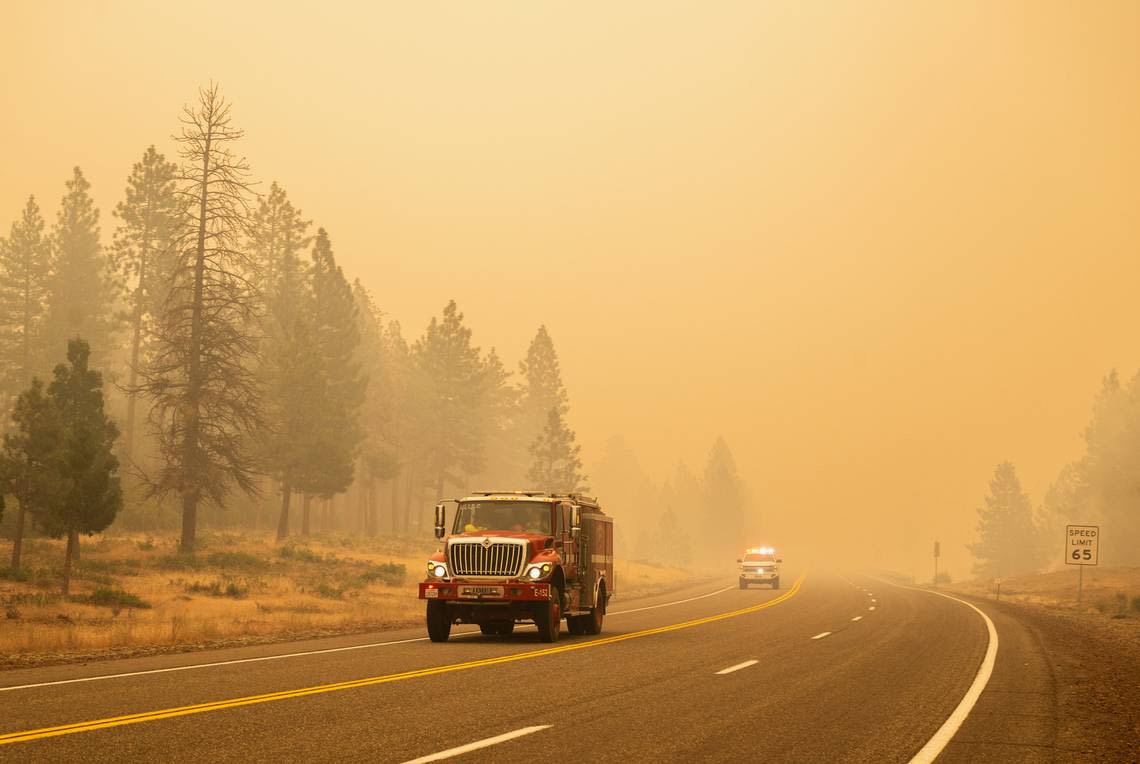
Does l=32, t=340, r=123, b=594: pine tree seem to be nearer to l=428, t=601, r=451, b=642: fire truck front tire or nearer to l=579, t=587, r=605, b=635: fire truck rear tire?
l=428, t=601, r=451, b=642: fire truck front tire

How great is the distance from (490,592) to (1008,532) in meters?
111

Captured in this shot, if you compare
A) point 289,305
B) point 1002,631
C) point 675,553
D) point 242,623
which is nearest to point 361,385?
point 289,305

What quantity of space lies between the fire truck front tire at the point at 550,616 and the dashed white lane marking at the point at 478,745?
10.1 meters

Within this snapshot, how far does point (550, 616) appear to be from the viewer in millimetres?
20531

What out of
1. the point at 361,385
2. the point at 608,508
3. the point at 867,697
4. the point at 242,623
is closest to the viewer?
the point at 867,697

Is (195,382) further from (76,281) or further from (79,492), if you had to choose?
(76,281)

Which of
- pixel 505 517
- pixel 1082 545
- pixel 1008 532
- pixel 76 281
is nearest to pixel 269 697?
pixel 505 517

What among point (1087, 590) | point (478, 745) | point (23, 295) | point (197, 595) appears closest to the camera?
point (478, 745)

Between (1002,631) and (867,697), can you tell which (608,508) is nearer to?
(1002,631)

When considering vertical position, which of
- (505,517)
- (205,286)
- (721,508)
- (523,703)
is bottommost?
(721,508)

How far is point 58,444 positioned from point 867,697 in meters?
33.8

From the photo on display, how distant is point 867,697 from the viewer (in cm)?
1333

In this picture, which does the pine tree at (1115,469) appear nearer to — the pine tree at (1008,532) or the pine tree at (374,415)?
the pine tree at (1008,532)

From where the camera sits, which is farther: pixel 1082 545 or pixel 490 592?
pixel 1082 545
